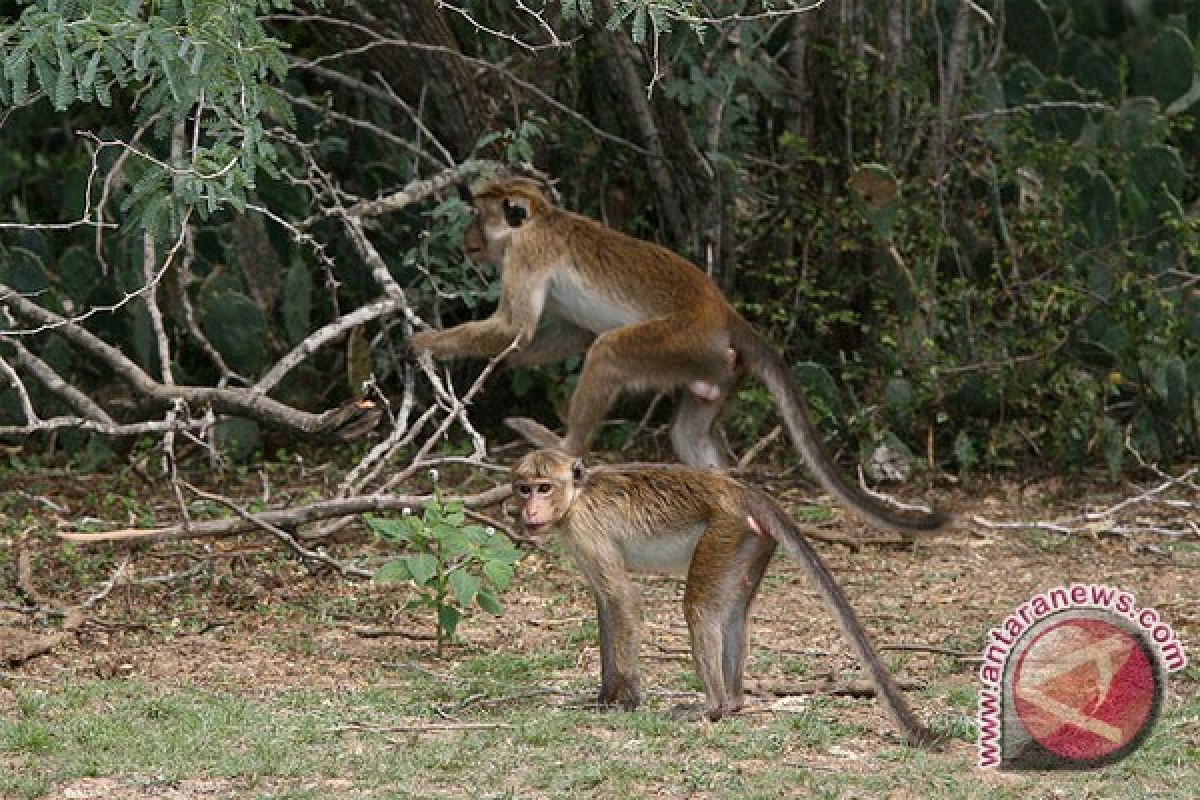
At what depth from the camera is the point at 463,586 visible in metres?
7.62

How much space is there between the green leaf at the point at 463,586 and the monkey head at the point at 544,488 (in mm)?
584

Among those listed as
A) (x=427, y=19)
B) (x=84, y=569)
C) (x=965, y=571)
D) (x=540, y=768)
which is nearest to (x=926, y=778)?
(x=540, y=768)

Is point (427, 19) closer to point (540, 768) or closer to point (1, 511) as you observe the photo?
point (1, 511)

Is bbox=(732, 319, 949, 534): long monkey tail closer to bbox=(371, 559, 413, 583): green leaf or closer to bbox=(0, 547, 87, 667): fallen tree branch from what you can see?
bbox=(371, 559, 413, 583): green leaf

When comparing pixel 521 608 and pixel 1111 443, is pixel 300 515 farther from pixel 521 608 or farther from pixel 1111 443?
pixel 1111 443

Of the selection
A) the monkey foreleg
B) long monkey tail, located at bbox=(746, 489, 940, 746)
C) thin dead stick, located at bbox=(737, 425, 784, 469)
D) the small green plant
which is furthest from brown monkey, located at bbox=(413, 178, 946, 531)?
long monkey tail, located at bbox=(746, 489, 940, 746)

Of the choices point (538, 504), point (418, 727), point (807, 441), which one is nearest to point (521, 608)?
point (807, 441)

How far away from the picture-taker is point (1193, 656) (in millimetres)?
7859

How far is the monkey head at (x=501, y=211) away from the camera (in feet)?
32.7

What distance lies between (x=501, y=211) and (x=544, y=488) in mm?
3214

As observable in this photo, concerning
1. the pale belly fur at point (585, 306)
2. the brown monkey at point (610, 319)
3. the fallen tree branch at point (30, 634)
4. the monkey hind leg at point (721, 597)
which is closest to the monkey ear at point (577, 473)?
the monkey hind leg at point (721, 597)

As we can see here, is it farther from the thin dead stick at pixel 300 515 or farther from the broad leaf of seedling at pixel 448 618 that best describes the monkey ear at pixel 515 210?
the broad leaf of seedling at pixel 448 618

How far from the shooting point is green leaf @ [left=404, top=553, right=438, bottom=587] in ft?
25.2

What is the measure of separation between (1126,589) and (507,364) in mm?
3276
